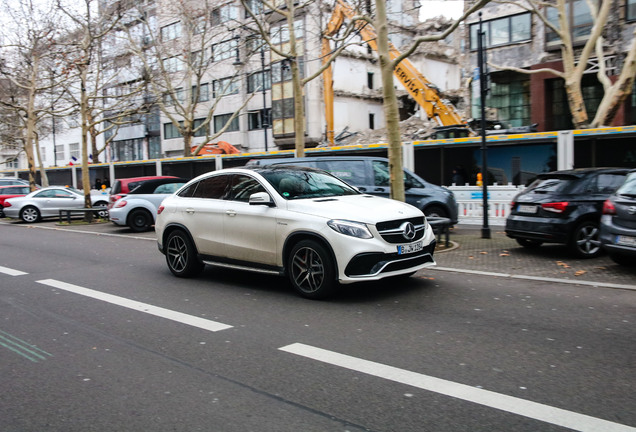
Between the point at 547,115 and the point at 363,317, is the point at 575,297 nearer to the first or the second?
the point at 363,317

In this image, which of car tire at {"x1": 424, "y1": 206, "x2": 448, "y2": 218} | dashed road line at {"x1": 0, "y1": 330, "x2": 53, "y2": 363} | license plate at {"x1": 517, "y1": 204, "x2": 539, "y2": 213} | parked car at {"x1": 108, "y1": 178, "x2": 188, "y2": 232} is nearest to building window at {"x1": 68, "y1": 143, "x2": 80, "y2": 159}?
parked car at {"x1": 108, "y1": 178, "x2": 188, "y2": 232}

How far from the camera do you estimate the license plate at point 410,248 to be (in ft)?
22.5

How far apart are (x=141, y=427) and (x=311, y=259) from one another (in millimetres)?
3602

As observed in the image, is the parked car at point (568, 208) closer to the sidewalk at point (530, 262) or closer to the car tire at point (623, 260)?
the sidewalk at point (530, 262)

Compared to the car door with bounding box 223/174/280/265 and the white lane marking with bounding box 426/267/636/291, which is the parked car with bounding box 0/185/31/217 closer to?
the car door with bounding box 223/174/280/265

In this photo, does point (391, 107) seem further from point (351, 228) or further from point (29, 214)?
point (29, 214)

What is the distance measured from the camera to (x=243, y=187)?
7.99 m

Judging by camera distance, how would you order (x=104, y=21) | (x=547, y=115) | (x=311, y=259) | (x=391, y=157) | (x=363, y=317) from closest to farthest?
(x=363, y=317), (x=311, y=259), (x=391, y=157), (x=104, y=21), (x=547, y=115)

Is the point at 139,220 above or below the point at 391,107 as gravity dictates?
below

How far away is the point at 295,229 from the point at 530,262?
482cm

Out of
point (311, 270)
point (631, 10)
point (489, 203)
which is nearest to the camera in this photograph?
point (311, 270)

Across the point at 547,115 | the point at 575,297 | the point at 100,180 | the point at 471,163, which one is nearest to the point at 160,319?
the point at 575,297

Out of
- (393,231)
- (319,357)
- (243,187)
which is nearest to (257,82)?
(243,187)

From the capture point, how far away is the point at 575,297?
277 inches
